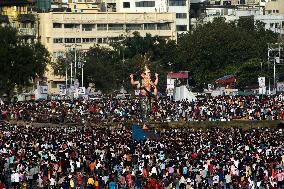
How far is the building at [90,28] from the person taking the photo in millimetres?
164500

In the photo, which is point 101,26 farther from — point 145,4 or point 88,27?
point 145,4

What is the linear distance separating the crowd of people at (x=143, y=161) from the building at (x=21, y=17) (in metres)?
85.8

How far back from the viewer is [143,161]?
61812 millimetres

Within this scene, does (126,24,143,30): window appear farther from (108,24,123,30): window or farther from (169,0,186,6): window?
→ (169,0,186,6): window

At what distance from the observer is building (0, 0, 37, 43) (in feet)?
534

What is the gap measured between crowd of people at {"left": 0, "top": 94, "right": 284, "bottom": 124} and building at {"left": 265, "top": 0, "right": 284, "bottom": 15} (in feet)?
274

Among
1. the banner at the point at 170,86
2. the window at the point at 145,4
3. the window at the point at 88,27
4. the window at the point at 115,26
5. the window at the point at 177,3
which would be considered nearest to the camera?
the banner at the point at 170,86

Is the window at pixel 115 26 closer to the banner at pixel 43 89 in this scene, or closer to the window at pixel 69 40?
the window at pixel 69 40

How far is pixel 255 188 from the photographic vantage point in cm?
5450

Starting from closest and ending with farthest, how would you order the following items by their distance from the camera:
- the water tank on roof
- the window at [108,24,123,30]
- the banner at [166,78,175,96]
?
1. the banner at [166,78,175,96]
2. the window at [108,24,123,30]
3. the water tank on roof

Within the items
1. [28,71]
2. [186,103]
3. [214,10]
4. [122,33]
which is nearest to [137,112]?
[186,103]

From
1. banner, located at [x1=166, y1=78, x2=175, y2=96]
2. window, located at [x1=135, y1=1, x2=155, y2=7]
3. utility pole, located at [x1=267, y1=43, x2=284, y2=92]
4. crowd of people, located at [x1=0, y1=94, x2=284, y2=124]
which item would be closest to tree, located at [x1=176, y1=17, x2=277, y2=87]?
utility pole, located at [x1=267, y1=43, x2=284, y2=92]

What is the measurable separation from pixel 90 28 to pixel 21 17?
9.40 meters

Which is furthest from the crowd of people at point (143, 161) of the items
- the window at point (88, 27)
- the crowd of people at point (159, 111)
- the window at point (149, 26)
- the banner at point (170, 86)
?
the window at point (149, 26)
